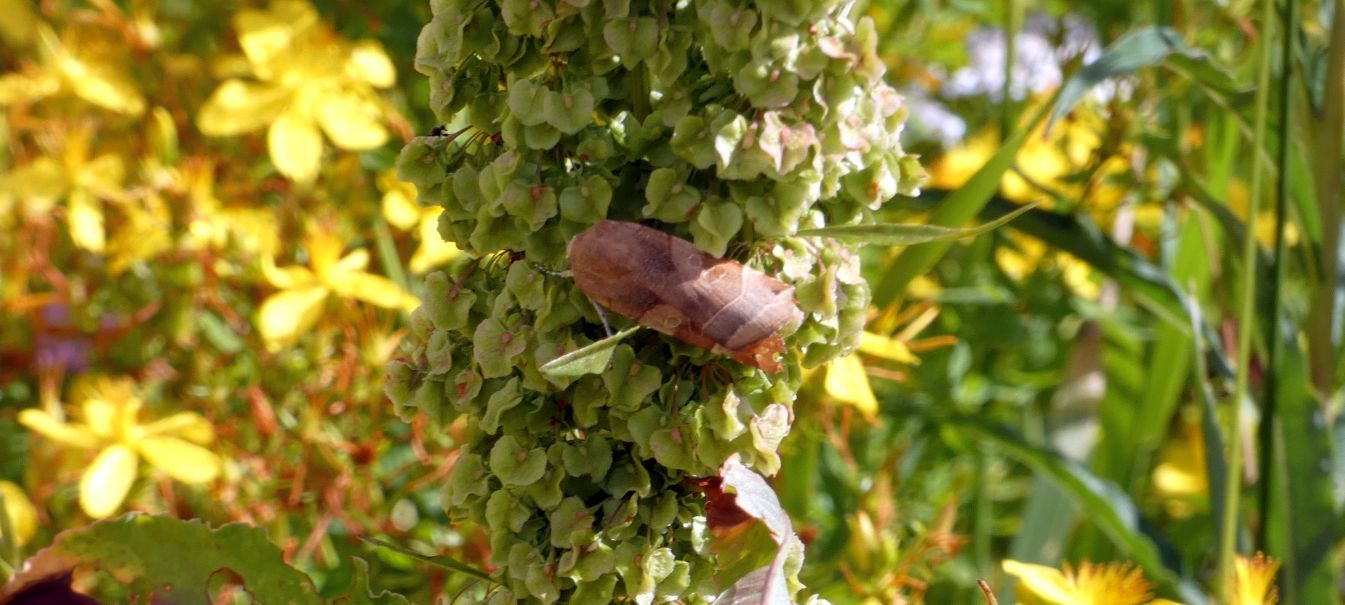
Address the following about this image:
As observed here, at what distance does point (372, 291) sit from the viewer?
2.93 feet

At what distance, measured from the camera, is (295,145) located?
99cm

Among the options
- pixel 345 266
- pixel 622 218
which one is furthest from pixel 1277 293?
pixel 345 266

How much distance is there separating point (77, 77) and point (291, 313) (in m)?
0.37

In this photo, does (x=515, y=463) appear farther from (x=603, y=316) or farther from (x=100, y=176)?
(x=100, y=176)

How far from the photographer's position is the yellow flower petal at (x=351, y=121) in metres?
0.97

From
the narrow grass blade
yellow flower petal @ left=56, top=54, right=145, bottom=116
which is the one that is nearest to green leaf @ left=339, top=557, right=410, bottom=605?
the narrow grass blade

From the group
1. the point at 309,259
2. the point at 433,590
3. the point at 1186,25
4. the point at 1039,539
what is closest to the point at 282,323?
the point at 309,259

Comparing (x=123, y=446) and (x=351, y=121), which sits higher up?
(x=351, y=121)

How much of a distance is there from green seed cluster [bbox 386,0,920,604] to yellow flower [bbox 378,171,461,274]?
1.45 feet

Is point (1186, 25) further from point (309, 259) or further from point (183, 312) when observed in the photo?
point (183, 312)

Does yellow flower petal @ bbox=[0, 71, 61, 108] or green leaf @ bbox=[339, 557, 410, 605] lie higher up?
green leaf @ bbox=[339, 557, 410, 605]

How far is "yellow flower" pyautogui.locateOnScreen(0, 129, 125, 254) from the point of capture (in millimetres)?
1038

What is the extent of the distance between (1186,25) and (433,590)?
2.52 feet

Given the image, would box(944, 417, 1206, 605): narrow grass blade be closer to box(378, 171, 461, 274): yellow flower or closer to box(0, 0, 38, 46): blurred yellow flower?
box(378, 171, 461, 274): yellow flower
